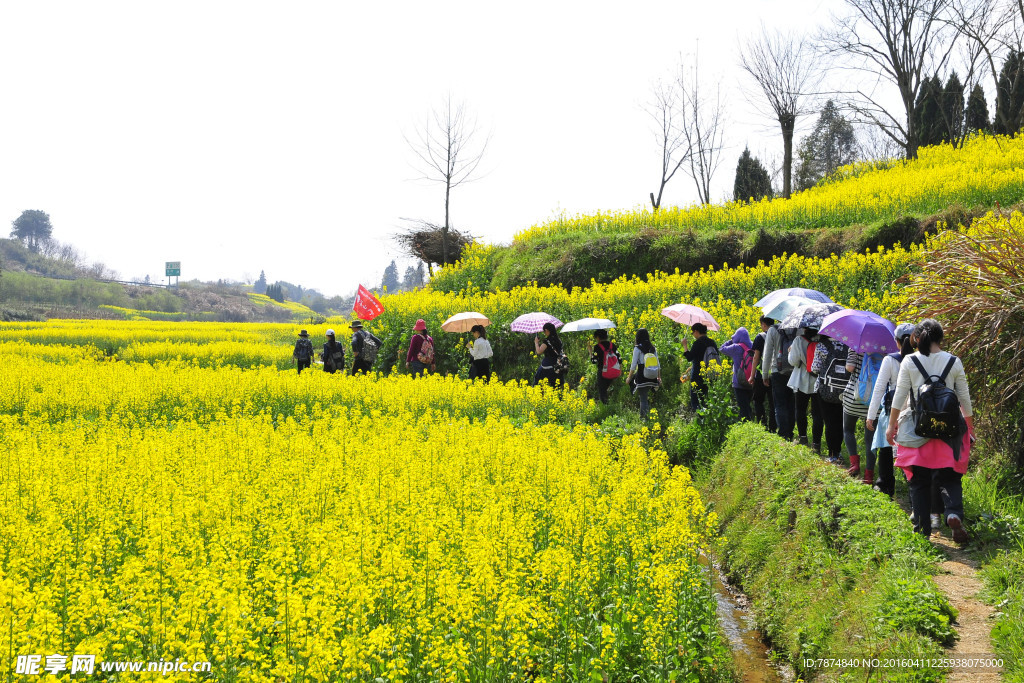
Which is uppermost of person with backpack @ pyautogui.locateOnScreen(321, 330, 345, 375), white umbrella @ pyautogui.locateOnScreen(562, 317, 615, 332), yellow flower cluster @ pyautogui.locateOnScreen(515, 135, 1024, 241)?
yellow flower cluster @ pyautogui.locateOnScreen(515, 135, 1024, 241)

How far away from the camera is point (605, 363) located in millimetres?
12195

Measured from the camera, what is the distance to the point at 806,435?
9.15m

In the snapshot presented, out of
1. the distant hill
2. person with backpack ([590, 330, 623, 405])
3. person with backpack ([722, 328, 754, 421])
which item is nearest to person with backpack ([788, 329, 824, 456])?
person with backpack ([722, 328, 754, 421])

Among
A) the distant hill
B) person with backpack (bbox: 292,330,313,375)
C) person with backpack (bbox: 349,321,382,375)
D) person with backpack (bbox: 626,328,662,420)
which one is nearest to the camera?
person with backpack (bbox: 626,328,662,420)

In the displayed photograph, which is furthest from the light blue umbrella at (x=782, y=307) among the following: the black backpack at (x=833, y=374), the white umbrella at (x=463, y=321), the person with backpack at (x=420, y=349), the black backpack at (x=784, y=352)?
the person with backpack at (x=420, y=349)

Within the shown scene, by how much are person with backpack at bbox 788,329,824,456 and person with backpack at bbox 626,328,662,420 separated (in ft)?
8.68

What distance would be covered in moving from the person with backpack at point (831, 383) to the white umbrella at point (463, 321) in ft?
25.8

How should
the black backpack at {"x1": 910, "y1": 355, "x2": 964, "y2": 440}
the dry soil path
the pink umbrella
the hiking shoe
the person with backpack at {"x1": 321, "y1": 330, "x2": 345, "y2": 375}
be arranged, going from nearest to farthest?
the dry soil path, the black backpack at {"x1": 910, "y1": 355, "x2": 964, "y2": 440}, the hiking shoe, the pink umbrella, the person with backpack at {"x1": 321, "y1": 330, "x2": 345, "y2": 375}

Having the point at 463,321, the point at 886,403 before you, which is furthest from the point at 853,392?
the point at 463,321

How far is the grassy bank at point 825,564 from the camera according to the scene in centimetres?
423

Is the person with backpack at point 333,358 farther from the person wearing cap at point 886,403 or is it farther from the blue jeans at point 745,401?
the person wearing cap at point 886,403

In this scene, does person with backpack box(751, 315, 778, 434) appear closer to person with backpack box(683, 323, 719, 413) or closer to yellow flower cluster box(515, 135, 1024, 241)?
person with backpack box(683, 323, 719, 413)

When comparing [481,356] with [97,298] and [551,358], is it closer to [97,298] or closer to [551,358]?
[551,358]

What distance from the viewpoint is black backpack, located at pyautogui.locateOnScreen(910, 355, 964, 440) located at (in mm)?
5305
